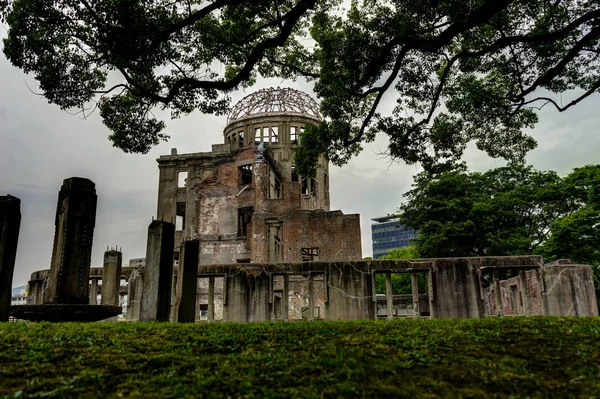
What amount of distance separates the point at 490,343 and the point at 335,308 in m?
9.36

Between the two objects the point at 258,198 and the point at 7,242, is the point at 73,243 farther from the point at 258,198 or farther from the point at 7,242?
the point at 258,198

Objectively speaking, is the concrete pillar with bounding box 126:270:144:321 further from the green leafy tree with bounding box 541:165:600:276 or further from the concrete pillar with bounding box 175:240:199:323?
the green leafy tree with bounding box 541:165:600:276

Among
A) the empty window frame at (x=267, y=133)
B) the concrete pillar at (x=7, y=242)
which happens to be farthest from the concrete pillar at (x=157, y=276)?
the empty window frame at (x=267, y=133)

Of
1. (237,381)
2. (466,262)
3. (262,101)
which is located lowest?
(237,381)

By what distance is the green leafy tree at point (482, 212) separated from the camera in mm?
31281

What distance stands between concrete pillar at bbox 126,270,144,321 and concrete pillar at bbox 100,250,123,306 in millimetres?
1753

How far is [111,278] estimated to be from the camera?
1739 centimetres

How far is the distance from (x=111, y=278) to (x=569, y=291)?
51.6ft

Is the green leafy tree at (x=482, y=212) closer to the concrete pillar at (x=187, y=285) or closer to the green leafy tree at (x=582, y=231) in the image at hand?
the green leafy tree at (x=582, y=231)

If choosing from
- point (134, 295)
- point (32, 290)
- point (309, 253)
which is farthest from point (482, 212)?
point (32, 290)

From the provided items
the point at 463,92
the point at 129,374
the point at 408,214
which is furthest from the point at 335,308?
the point at 408,214

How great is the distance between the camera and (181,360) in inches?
249

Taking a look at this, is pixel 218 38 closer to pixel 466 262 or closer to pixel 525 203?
pixel 466 262

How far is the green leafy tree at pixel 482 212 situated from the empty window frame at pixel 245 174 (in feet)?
39.5
